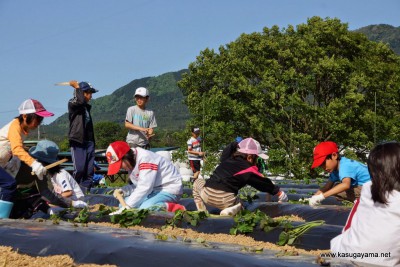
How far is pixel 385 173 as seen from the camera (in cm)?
341

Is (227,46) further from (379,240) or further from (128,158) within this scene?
(379,240)

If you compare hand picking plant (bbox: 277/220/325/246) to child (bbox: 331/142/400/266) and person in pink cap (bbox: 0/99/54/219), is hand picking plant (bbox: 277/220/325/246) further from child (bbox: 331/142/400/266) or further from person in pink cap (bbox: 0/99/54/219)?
person in pink cap (bbox: 0/99/54/219)

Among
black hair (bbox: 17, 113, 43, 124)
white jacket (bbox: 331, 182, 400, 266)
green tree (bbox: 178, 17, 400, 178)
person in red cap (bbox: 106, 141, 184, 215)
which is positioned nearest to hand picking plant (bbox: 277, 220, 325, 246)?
white jacket (bbox: 331, 182, 400, 266)

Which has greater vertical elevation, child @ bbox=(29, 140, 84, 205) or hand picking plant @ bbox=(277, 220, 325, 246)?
child @ bbox=(29, 140, 84, 205)

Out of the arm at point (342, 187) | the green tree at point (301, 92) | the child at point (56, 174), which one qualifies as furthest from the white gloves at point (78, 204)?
the green tree at point (301, 92)

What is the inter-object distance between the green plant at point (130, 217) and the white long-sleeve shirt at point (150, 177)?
1.54 ft

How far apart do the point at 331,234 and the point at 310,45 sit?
811 inches

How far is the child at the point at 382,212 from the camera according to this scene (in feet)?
11.1

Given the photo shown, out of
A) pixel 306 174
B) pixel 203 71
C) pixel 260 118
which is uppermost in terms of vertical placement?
pixel 203 71

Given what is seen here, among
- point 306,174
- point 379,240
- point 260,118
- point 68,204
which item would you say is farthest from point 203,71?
point 379,240

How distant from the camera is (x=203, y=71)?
86.8 feet

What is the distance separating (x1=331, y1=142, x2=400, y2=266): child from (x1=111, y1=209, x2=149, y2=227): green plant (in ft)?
8.86

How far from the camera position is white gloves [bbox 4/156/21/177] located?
22.3 ft

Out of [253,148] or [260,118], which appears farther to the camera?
[260,118]
